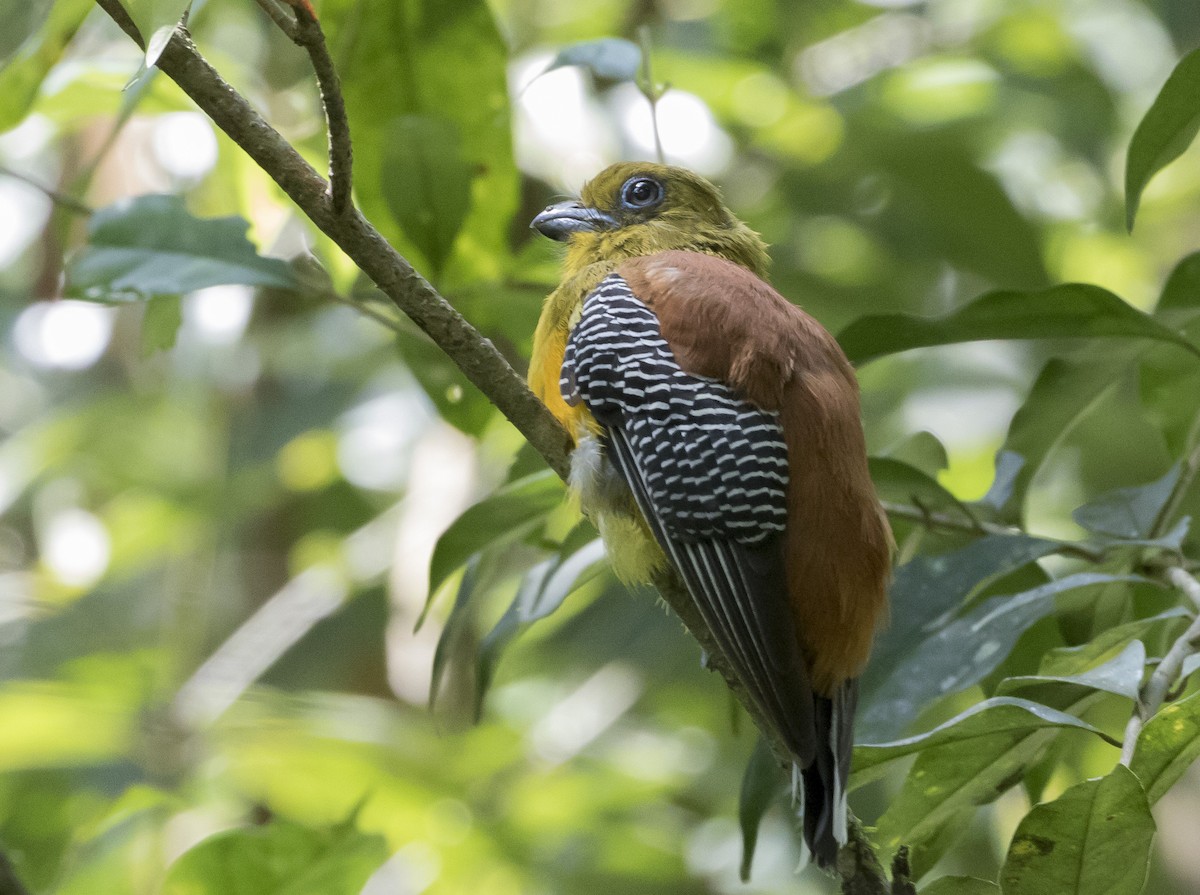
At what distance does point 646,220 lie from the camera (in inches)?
150

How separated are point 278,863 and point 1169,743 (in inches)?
61.5

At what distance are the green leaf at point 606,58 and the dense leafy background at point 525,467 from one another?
2cm

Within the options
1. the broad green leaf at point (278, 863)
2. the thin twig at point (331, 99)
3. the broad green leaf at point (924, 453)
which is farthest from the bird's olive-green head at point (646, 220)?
the broad green leaf at point (278, 863)

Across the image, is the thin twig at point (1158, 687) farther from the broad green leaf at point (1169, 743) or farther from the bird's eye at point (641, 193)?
the bird's eye at point (641, 193)

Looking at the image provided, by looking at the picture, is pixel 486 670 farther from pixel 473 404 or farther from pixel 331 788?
pixel 331 788

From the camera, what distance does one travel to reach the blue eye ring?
384 cm

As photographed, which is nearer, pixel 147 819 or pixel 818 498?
pixel 818 498

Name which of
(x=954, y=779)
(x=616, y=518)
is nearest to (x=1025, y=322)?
(x=616, y=518)

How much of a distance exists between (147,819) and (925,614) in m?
1.78

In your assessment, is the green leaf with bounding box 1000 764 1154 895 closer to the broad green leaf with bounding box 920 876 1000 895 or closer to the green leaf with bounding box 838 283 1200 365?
the broad green leaf with bounding box 920 876 1000 895

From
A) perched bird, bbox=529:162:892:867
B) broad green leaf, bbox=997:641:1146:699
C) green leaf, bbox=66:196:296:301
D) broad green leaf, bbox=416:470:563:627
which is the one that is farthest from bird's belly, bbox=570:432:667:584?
broad green leaf, bbox=997:641:1146:699

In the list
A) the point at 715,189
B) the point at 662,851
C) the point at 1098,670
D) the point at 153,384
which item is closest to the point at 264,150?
the point at 1098,670

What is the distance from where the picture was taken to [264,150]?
2131mm

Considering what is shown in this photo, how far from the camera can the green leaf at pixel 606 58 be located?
2975 millimetres
